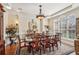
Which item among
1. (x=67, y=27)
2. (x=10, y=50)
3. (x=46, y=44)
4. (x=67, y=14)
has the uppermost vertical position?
(x=67, y=14)

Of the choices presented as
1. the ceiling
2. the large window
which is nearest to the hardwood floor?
the ceiling

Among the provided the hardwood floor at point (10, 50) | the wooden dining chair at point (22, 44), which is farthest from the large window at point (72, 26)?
the hardwood floor at point (10, 50)

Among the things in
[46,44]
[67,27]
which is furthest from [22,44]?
[67,27]

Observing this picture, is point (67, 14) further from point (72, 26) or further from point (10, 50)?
point (10, 50)

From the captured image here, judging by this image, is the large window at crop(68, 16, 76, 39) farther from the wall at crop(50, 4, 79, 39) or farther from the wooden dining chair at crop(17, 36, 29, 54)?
the wooden dining chair at crop(17, 36, 29, 54)

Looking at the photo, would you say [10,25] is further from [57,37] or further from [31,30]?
[57,37]

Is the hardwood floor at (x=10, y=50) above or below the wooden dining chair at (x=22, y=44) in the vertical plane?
below

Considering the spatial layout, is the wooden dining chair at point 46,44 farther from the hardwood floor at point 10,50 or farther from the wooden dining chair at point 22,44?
the hardwood floor at point 10,50

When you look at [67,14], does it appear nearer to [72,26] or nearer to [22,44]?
[72,26]

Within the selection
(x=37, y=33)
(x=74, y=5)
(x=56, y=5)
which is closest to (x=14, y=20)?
(x=37, y=33)

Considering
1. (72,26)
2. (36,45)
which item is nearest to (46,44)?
(36,45)

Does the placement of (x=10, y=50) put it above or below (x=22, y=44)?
below

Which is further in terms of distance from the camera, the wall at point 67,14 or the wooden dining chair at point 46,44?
the wooden dining chair at point 46,44

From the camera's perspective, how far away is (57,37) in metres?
2.98
